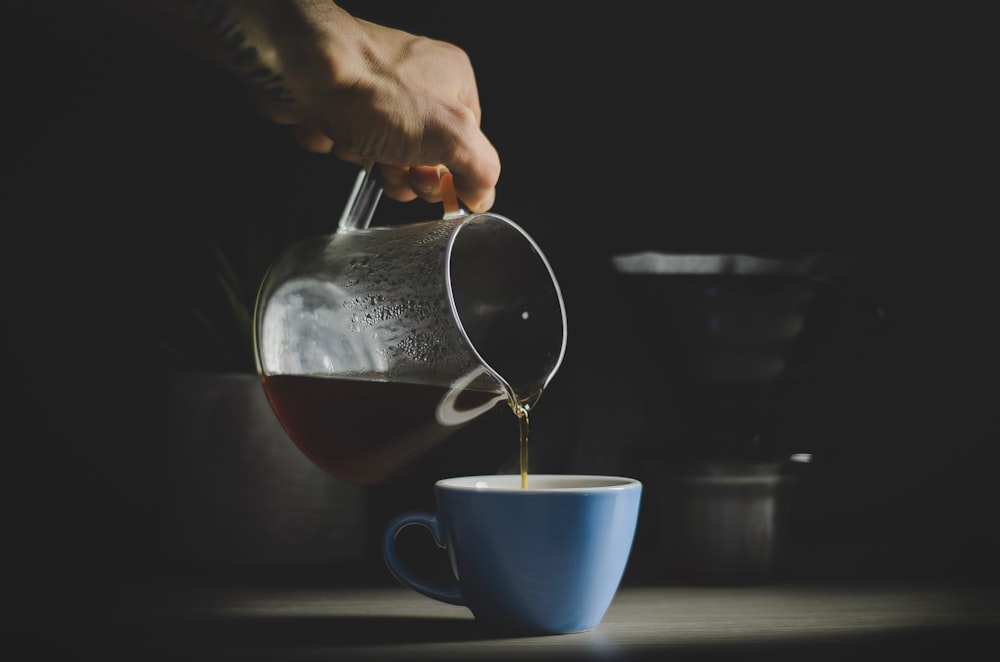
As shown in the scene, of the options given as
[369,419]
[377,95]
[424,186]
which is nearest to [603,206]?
[424,186]

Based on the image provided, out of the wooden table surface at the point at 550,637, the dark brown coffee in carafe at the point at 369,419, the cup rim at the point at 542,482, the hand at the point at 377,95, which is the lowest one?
the wooden table surface at the point at 550,637

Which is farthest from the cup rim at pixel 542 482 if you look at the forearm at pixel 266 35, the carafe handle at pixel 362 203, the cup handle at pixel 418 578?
the forearm at pixel 266 35

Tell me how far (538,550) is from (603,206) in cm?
61

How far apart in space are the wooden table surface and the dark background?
1.07ft

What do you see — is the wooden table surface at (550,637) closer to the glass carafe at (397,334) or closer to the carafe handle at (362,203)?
the glass carafe at (397,334)

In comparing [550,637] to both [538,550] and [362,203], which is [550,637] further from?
[362,203]

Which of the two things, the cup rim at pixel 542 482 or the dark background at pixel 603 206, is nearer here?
the cup rim at pixel 542 482

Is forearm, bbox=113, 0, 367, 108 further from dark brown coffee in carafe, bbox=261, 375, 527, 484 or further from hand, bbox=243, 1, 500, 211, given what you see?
dark brown coffee in carafe, bbox=261, 375, 527, 484

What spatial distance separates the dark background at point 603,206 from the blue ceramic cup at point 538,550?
0.43 meters

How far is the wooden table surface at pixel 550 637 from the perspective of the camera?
2.16 ft

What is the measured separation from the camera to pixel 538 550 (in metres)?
0.69

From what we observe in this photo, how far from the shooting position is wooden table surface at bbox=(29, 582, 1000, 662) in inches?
26.0

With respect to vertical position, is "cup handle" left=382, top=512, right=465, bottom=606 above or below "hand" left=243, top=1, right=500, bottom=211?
below

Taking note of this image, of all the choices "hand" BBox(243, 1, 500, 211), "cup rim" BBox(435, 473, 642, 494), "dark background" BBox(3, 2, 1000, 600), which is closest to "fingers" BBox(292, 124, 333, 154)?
"hand" BBox(243, 1, 500, 211)
